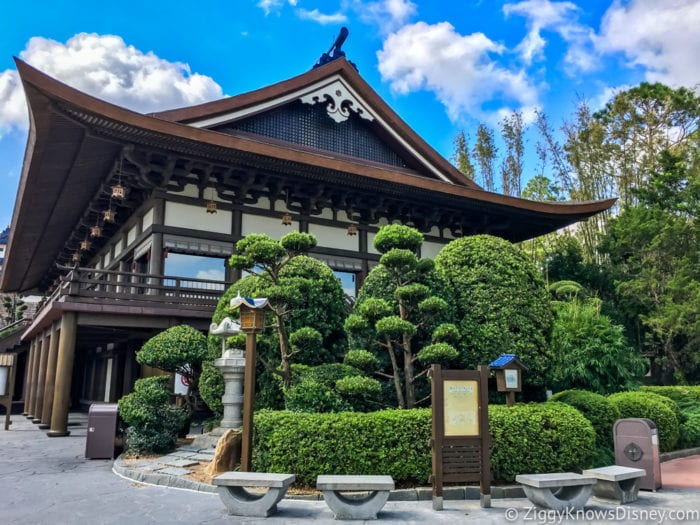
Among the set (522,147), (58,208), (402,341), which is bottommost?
(402,341)

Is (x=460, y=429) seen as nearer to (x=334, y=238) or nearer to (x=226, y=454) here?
(x=226, y=454)

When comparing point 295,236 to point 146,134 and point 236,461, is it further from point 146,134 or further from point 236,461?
point 146,134

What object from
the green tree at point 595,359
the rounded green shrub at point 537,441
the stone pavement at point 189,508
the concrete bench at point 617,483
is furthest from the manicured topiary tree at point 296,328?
the green tree at point 595,359

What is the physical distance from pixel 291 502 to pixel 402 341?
3.23 metres

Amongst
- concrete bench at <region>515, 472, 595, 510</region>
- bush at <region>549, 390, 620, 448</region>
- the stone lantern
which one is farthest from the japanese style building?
concrete bench at <region>515, 472, 595, 510</region>

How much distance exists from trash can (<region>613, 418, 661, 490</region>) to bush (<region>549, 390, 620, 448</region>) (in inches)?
44.4

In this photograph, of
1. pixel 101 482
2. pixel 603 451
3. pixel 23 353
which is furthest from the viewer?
pixel 23 353

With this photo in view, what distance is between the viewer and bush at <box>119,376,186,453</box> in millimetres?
9125

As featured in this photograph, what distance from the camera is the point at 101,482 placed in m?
7.43

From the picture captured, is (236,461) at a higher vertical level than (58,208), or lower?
lower

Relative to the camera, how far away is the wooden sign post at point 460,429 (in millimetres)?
6434

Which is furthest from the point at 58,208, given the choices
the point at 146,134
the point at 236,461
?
the point at 236,461

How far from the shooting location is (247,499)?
6012mm
